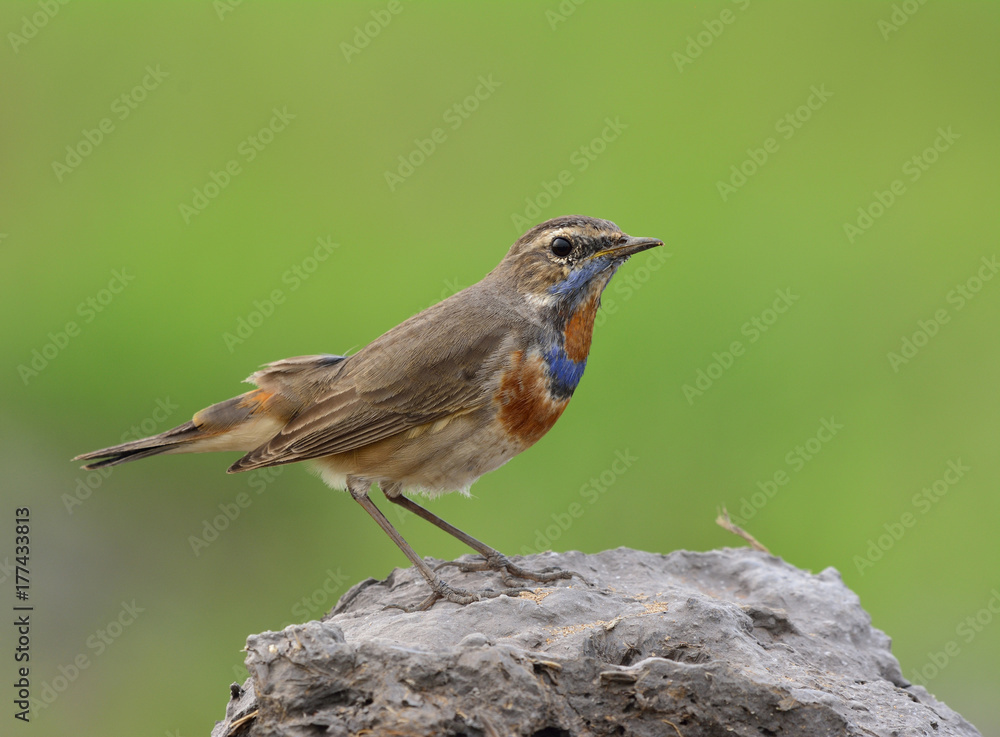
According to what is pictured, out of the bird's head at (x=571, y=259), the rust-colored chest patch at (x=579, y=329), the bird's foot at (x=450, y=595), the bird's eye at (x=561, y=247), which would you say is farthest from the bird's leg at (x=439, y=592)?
the bird's eye at (x=561, y=247)

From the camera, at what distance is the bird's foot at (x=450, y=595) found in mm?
6246

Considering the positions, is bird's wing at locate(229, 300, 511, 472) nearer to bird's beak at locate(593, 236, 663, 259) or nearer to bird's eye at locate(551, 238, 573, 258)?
bird's eye at locate(551, 238, 573, 258)

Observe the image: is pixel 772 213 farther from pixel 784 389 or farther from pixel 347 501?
pixel 347 501

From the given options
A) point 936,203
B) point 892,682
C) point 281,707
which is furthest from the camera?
point 936,203

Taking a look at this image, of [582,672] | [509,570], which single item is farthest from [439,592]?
[582,672]

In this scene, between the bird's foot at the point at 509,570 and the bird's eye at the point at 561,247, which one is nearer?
the bird's foot at the point at 509,570

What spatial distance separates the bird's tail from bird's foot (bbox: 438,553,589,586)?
4.97 feet

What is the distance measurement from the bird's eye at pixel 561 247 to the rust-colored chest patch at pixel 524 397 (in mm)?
678

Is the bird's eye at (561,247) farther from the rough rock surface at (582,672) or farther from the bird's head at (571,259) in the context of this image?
the rough rock surface at (582,672)

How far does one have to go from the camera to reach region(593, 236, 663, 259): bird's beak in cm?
702

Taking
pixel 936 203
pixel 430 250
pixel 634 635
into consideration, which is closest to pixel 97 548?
pixel 430 250

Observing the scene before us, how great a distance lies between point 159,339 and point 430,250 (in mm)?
Answer: 3011

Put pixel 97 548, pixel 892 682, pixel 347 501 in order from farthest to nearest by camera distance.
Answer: pixel 347 501 → pixel 97 548 → pixel 892 682

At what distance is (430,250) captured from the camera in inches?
496
